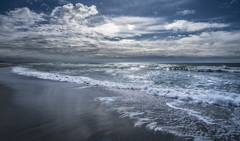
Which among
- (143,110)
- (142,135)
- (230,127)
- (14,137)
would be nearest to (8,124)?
(14,137)

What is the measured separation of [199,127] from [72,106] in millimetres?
4136

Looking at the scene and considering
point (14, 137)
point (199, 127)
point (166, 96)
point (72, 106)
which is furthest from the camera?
point (166, 96)

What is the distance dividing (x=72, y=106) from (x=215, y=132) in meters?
4.44

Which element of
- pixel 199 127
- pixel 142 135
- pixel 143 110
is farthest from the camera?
pixel 143 110

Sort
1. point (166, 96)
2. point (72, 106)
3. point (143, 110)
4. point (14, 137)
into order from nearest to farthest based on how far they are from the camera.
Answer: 1. point (14, 137)
2. point (143, 110)
3. point (72, 106)
4. point (166, 96)

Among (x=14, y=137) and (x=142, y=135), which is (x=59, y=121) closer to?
(x=14, y=137)

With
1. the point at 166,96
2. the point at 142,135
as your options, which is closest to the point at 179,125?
the point at 142,135

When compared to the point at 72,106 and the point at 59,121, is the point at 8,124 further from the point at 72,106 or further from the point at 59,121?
the point at 72,106

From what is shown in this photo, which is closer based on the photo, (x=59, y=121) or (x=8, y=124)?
(x=8, y=124)

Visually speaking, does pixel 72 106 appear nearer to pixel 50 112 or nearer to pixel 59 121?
pixel 50 112

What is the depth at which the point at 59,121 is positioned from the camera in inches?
126

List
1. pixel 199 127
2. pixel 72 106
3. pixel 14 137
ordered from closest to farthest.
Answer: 1. pixel 14 137
2. pixel 199 127
3. pixel 72 106

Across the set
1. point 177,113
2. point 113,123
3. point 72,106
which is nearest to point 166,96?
point 177,113

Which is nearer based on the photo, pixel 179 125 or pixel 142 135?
pixel 142 135
